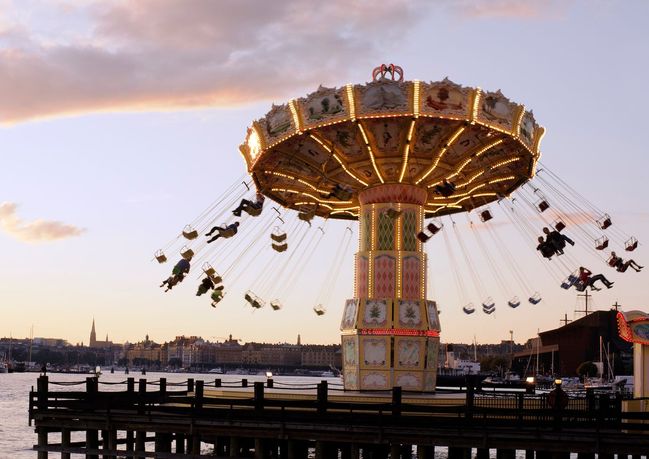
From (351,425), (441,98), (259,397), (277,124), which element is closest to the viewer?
(351,425)

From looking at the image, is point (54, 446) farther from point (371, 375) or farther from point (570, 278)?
point (570, 278)

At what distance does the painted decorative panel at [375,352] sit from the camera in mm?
41656

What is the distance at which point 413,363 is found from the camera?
4162cm

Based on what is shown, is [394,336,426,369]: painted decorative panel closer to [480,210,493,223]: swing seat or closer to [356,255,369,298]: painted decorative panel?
[356,255,369,298]: painted decorative panel

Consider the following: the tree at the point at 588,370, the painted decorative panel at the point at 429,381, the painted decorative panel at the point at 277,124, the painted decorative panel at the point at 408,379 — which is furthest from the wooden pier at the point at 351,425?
the tree at the point at 588,370

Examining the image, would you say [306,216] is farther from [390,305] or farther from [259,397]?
Result: [259,397]

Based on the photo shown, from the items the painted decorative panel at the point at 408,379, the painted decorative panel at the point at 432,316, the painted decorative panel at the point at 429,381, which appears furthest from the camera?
the painted decorative panel at the point at 432,316

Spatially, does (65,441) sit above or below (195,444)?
below

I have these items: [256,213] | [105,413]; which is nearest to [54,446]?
[105,413]

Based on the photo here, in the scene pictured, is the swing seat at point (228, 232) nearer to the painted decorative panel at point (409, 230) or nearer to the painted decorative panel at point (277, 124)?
the painted decorative panel at point (277, 124)

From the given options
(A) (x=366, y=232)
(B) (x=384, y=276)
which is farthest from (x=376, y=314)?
(A) (x=366, y=232)

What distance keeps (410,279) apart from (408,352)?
9.74ft

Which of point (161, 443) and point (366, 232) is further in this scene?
point (366, 232)

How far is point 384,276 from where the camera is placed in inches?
1667
